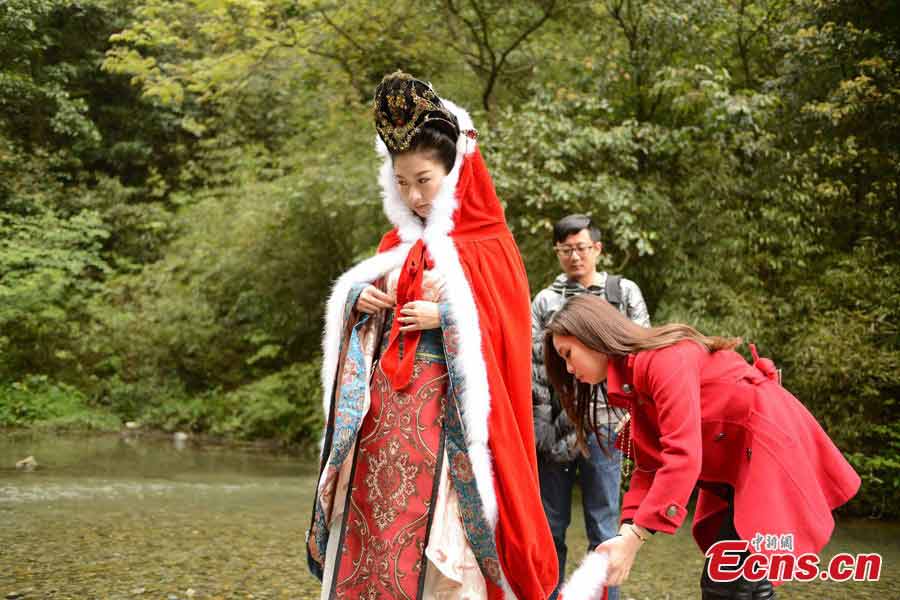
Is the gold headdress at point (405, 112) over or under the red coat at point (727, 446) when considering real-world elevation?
over

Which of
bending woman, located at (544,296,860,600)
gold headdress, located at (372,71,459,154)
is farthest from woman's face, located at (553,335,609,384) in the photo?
gold headdress, located at (372,71,459,154)

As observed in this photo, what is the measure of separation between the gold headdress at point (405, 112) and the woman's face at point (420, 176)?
0.05 m

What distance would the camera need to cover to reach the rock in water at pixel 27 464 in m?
8.49

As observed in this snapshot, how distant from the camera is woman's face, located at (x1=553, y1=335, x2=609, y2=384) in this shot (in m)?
2.42

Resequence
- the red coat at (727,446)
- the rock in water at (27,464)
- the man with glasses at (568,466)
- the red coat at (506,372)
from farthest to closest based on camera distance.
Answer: the rock in water at (27,464), the man with glasses at (568,466), the red coat at (506,372), the red coat at (727,446)

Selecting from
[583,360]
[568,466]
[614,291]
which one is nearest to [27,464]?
[568,466]

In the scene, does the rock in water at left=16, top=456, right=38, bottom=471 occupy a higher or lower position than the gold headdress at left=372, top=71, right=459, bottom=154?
lower

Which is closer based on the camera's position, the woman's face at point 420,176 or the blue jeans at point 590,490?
the woman's face at point 420,176

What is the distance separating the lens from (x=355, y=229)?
11.4m

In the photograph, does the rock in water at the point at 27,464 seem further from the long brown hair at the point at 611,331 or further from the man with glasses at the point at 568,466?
the long brown hair at the point at 611,331

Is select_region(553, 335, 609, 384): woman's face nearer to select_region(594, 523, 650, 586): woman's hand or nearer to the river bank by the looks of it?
select_region(594, 523, 650, 586): woman's hand

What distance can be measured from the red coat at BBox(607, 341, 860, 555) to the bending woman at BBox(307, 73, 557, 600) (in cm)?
42

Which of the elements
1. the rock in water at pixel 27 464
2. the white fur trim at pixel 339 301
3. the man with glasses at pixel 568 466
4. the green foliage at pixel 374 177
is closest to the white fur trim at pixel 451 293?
the white fur trim at pixel 339 301

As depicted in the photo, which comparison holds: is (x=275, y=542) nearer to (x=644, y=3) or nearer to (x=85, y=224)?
(x=644, y=3)
